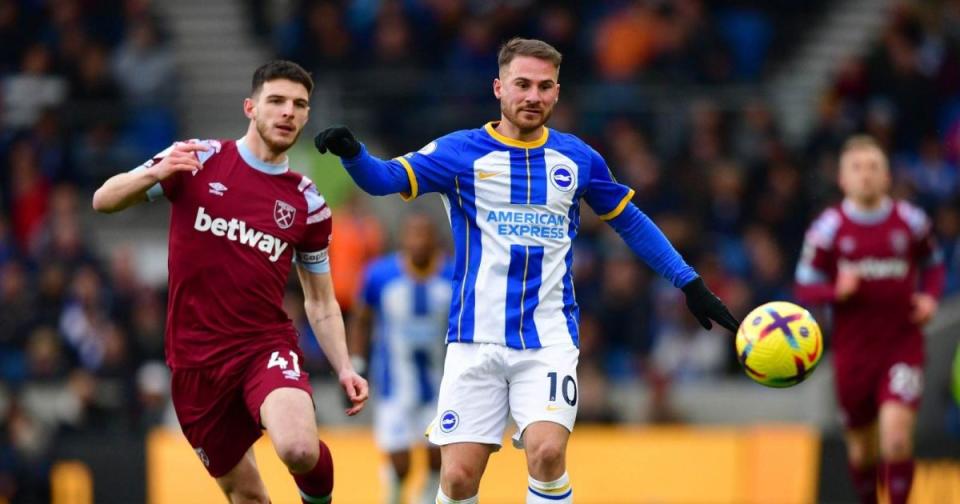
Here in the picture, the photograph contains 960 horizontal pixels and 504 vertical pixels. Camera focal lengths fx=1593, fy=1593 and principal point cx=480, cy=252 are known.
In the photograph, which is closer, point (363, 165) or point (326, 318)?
point (363, 165)

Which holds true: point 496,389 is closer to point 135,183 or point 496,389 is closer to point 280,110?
point 280,110

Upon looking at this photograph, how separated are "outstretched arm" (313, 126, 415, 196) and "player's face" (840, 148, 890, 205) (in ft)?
13.2

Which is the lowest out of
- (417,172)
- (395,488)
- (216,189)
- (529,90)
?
(395,488)

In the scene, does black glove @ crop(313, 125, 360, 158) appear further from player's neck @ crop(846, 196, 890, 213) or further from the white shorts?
player's neck @ crop(846, 196, 890, 213)

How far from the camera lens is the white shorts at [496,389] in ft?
24.6

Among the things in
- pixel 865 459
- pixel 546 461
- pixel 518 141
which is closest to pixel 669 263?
pixel 518 141

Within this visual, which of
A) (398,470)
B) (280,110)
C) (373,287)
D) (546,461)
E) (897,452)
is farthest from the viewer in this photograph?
(373,287)

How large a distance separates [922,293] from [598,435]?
13.2 feet

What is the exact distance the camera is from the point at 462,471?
7441mm

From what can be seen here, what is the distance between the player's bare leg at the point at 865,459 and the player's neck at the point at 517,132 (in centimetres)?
412

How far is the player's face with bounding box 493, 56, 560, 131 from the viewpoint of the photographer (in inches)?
298

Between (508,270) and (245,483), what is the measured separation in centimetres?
178

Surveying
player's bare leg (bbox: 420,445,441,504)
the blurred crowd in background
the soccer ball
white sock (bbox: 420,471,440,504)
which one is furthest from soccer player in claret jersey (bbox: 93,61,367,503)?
the blurred crowd in background

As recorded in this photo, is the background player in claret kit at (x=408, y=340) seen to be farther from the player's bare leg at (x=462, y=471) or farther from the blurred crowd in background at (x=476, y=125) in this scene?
the player's bare leg at (x=462, y=471)
